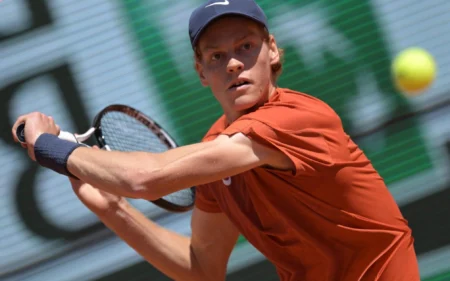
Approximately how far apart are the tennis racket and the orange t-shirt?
18.1 inches

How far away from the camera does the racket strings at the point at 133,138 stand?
2693 mm

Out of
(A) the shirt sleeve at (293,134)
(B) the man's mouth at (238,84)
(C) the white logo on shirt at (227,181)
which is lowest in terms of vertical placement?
(C) the white logo on shirt at (227,181)

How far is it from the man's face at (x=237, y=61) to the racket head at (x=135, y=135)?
22.2 inches

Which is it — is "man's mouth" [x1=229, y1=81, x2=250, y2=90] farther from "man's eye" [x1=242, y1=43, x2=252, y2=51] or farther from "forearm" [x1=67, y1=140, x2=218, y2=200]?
"forearm" [x1=67, y1=140, x2=218, y2=200]

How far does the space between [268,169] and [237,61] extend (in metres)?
0.30

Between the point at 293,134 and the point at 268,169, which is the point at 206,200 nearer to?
the point at 268,169

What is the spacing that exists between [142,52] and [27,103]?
55cm

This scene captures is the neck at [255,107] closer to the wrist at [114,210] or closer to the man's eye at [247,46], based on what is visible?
the man's eye at [247,46]

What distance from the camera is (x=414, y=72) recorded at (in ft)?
10.3

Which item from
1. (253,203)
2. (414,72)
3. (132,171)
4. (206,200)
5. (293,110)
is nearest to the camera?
(132,171)

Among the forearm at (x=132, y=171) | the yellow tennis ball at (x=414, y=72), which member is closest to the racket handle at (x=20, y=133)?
the forearm at (x=132, y=171)

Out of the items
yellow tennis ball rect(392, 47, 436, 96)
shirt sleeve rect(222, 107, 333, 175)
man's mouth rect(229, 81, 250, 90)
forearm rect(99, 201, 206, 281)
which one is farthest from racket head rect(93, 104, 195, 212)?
yellow tennis ball rect(392, 47, 436, 96)

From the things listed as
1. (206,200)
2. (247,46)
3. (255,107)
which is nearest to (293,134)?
(255,107)

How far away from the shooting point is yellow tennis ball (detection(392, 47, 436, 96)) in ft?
10.2
